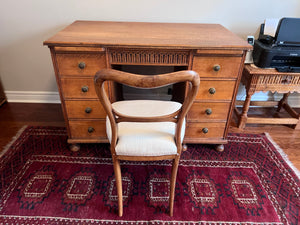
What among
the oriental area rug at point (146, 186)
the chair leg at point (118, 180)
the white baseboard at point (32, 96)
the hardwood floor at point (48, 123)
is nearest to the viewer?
the chair leg at point (118, 180)

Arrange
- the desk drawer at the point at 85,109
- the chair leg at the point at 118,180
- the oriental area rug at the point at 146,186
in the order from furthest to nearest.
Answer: the desk drawer at the point at 85,109 < the oriental area rug at the point at 146,186 < the chair leg at the point at 118,180

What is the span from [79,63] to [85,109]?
341 mm

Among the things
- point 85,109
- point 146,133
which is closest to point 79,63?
point 85,109

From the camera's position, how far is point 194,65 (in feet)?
4.48

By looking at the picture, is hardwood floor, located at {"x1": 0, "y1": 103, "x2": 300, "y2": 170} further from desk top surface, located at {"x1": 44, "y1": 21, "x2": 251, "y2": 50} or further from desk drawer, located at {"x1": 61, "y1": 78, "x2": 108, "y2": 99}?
desk top surface, located at {"x1": 44, "y1": 21, "x2": 251, "y2": 50}

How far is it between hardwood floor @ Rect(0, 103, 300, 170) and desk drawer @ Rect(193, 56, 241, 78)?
2.56 feet

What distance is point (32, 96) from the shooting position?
7.59ft

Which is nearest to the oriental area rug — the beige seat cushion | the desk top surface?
the beige seat cushion

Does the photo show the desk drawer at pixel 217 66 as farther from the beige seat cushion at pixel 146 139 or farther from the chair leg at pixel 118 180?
the chair leg at pixel 118 180

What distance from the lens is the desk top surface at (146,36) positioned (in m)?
1.27

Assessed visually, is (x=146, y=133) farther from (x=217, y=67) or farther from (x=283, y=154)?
(x=283, y=154)

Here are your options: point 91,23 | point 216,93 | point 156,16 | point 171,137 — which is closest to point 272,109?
point 216,93

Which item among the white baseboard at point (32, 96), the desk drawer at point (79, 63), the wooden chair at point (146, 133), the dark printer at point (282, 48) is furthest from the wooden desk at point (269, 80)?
the white baseboard at point (32, 96)

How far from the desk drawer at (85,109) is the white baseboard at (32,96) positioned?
35.9 inches
